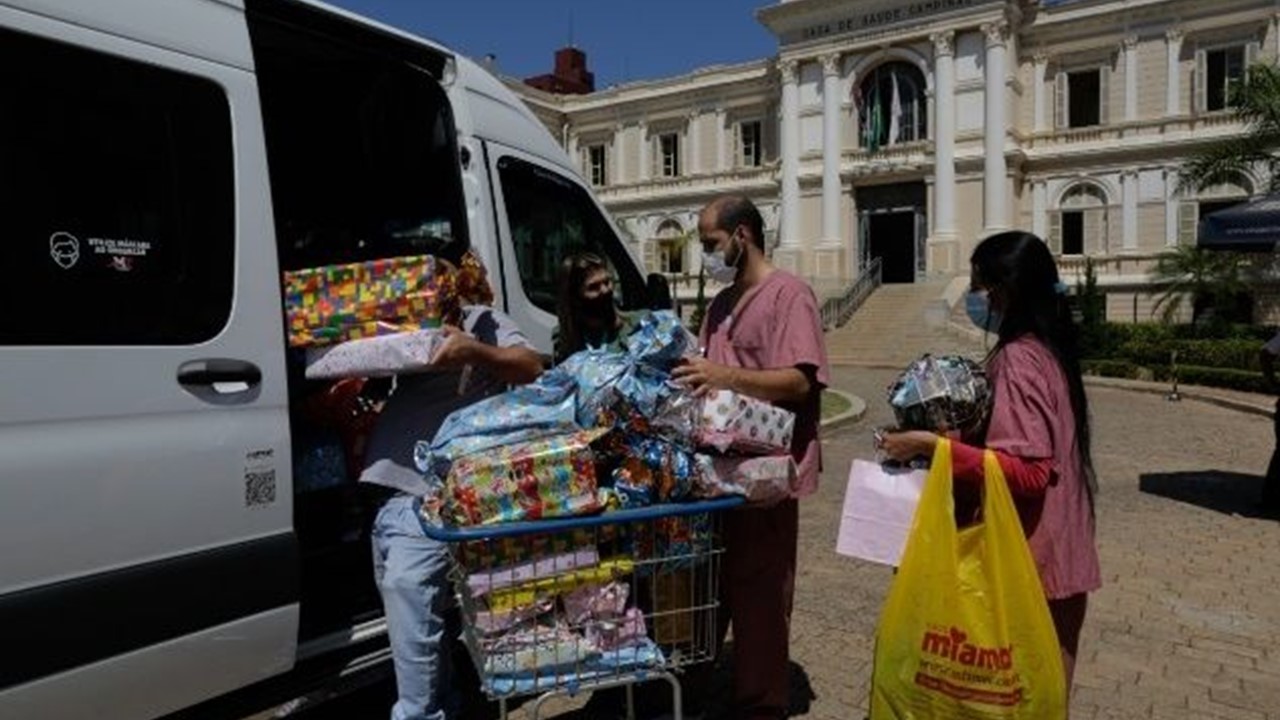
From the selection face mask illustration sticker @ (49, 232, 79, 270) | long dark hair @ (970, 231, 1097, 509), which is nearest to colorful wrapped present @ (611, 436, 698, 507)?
long dark hair @ (970, 231, 1097, 509)

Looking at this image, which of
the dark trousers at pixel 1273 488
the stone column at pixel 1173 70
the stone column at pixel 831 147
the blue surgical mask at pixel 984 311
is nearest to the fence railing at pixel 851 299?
the stone column at pixel 831 147

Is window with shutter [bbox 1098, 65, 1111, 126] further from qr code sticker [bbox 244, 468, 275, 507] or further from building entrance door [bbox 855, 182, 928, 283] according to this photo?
qr code sticker [bbox 244, 468, 275, 507]

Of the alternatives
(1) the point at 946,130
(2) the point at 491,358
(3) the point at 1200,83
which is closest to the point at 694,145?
(1) the point at 946,130

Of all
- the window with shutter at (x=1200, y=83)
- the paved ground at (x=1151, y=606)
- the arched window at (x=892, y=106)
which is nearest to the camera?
the paved ground at (x=1151, y=606)

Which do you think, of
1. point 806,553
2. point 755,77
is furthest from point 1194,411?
point 755,77

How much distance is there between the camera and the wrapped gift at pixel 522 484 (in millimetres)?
2721

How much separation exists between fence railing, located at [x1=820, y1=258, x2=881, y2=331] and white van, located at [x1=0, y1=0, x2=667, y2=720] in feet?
94.9

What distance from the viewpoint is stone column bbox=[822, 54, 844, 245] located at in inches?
1569

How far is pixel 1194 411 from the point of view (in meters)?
16.7

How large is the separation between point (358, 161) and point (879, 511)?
313cm

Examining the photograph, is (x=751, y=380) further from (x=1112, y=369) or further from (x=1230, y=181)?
(x=1230, y=181)

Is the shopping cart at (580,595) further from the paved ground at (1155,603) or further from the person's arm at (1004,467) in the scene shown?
the paved ground at (1155,603)

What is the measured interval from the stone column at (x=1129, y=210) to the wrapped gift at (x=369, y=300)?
122ft

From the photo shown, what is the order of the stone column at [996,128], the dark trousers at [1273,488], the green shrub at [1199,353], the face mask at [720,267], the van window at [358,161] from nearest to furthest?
the face mask at [720,267]
the van window at [358,161]
the dark trousers at [1273,488]
the green shrub at [1199,353]
the stone column at [996,128]
